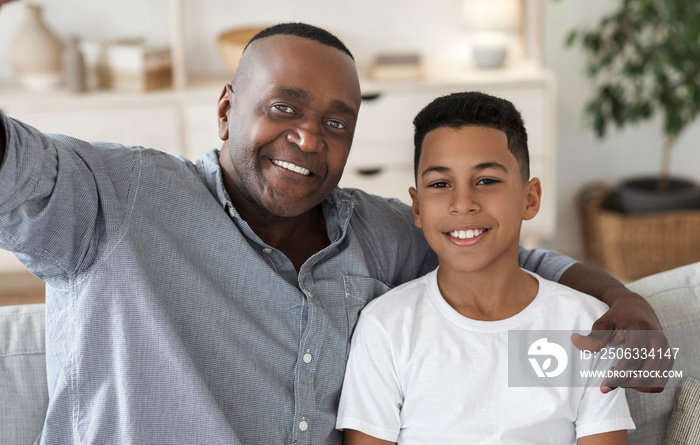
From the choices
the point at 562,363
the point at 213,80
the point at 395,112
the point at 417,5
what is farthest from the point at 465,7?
the point at 562,363

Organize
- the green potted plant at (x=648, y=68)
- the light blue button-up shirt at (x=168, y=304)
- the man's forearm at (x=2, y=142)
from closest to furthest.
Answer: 1. the man's forearm at (x=2, y=142)
2. the light blue button-up shirt at (x=168, y=304)
3. the green potted plant at (x=648, y=68)

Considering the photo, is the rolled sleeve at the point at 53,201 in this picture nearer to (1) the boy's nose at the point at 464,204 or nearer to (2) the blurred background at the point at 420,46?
(1) the boy's nose at the point at 464,204

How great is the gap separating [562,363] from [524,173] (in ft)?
1.10

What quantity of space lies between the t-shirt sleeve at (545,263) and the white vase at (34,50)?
2.33 metres

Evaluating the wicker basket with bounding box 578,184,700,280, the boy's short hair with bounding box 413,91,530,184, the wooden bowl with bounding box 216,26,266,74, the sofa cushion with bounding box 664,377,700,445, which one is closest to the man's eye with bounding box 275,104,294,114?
the boy's short hair with bounding box 413,91,530,184

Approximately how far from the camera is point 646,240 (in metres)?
3.30

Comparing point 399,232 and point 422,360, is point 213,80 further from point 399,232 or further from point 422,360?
point 422,360

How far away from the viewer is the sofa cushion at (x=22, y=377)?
1285 mm

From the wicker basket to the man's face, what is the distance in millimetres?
2277

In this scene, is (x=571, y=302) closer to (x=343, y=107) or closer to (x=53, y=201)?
(x=343, y=107)

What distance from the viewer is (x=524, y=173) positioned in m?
1.34

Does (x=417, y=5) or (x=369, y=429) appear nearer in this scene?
(x=369, y=429)

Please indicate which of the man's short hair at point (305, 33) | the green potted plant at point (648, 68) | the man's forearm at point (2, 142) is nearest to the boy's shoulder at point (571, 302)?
the man's short hair at point (305, 33)

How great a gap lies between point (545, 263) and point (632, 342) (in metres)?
0.34
